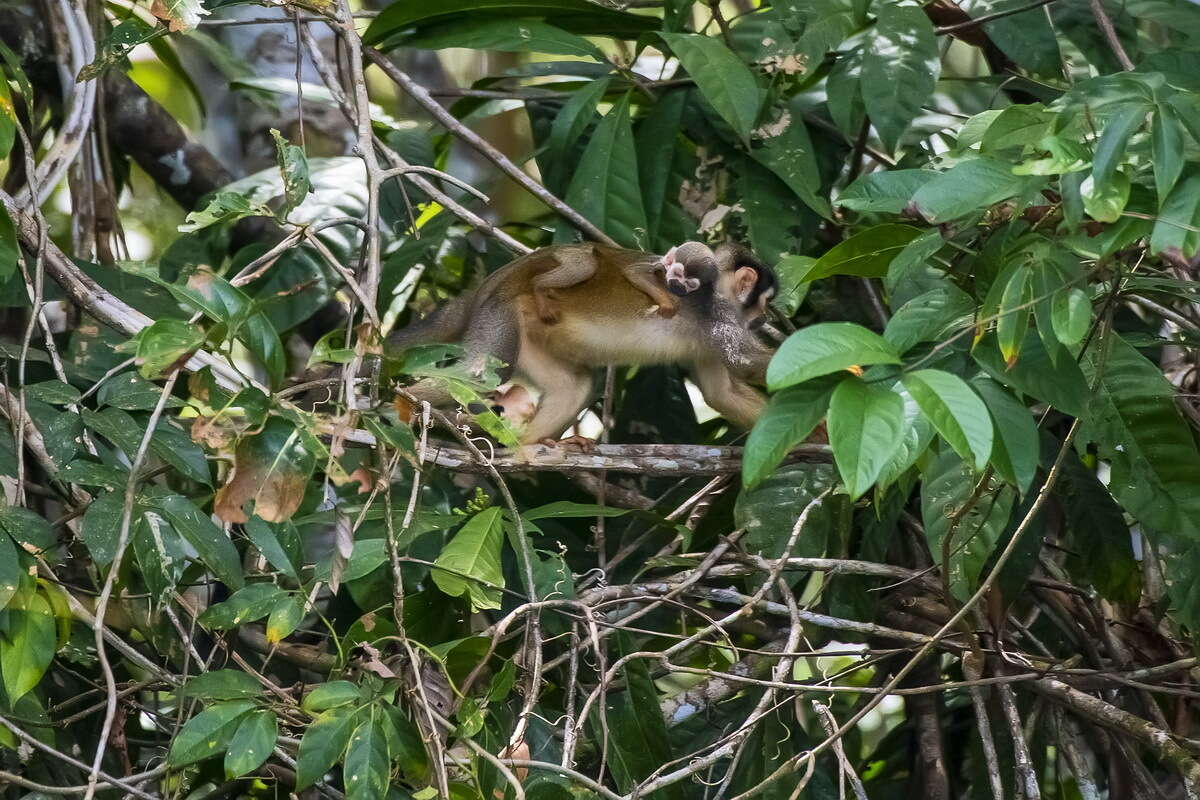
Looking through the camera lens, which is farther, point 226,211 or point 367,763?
point 226,211

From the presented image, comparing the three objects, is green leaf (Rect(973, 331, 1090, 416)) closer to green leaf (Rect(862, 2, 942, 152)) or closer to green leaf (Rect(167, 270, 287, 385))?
green leaf (Rect(167, 270, 287, 385))

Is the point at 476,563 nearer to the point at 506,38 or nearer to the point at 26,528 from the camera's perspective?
the point at 26,528

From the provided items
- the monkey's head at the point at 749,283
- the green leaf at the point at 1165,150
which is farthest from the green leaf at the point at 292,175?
the monkey's head at the point at 749,283

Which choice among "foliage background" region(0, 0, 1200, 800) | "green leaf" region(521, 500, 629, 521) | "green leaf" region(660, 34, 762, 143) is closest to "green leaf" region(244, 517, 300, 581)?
"foliage background" region(0, 0, 1200, 800)

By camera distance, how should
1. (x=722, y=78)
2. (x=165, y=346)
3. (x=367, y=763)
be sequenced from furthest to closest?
(x=722, y=78) < (x=367, y=763) < (x=165, y=346)

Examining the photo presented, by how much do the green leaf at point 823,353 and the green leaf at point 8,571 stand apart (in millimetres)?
1258

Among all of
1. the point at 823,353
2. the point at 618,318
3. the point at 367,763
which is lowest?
the point at 618,318

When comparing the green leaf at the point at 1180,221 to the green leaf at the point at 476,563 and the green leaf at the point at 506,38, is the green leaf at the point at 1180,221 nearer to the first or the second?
the green leaf at the point at 476,563

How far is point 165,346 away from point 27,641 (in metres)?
0.72

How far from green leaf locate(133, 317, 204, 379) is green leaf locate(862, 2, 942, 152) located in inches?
80.8

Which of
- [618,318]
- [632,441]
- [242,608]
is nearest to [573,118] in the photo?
[618,318]

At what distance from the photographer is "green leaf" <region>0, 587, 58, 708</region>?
205cm

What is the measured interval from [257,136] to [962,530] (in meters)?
3.23

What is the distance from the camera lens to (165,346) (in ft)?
5.46
